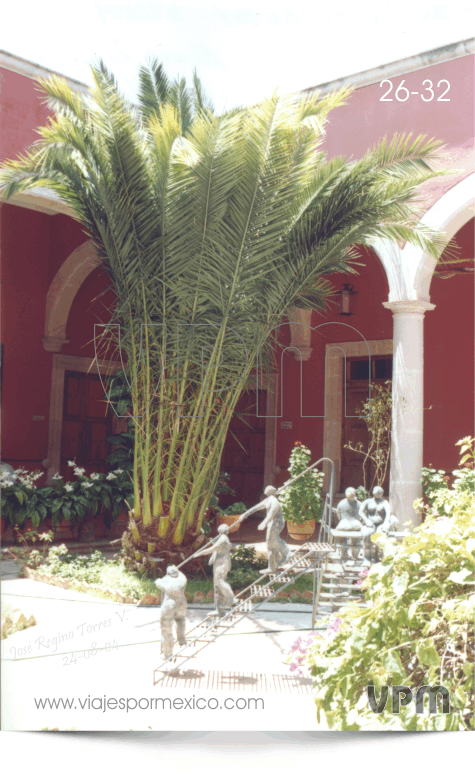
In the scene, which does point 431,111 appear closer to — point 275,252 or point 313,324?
point 275,252

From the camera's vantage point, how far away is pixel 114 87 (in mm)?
5008

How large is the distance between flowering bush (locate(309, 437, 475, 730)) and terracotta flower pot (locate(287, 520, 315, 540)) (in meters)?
5.75

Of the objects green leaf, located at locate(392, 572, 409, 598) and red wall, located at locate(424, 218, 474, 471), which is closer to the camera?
green leaf, located at locate(392, 572, 409, 598)

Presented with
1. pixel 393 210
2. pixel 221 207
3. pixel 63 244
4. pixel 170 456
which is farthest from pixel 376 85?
pixel 63 244

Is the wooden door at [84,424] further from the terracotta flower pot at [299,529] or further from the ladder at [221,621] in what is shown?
the ladder at [221,621]

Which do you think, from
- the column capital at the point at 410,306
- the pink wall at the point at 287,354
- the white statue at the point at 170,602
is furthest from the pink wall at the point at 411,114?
the white statue at the point at 170,602

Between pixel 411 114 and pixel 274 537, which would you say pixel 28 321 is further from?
pixel 274 537

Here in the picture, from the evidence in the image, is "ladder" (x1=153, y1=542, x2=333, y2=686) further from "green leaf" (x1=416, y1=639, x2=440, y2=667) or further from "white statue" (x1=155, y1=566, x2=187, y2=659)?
"green leaf" (x1=416, y1=639, x2=440, y2=667)

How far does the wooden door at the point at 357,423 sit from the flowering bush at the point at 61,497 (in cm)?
340

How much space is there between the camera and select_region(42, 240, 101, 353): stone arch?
9664mm

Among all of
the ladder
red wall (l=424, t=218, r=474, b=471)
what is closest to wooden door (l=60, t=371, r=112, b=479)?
red wall (l=424, t=218, r=474, b=471)

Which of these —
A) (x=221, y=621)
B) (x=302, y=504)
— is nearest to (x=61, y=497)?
(x=302, y=504)

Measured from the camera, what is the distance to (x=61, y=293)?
968 centimetres

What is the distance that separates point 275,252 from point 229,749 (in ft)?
11.8
